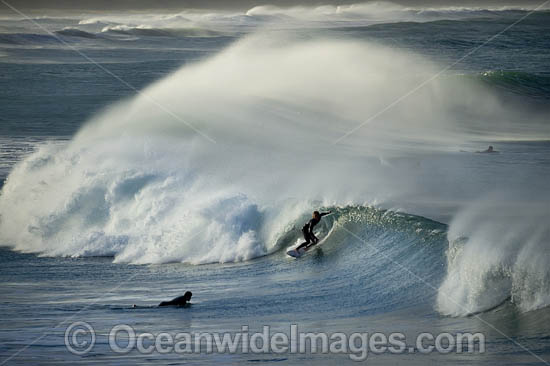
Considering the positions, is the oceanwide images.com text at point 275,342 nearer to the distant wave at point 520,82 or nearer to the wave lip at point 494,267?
the wave lip at point 494,267

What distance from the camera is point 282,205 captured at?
736 inches

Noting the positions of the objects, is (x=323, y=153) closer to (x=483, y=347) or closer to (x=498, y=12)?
(x=483, y=347)

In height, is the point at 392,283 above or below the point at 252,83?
below

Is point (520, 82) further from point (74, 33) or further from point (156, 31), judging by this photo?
point (156, 31)

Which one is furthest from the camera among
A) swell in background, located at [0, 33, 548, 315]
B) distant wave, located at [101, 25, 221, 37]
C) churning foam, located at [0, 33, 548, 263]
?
distant wave, located at [101, 25, 221, 37]

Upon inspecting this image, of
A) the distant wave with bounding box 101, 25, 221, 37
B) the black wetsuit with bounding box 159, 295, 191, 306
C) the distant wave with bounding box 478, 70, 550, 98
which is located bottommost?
the black wetsuit with bounding box 159, 295, 191, 306

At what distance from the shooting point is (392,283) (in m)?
14.1

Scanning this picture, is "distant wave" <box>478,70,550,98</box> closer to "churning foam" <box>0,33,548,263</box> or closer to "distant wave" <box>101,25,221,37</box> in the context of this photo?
"churning foam" <box>0,33,548,263</box>

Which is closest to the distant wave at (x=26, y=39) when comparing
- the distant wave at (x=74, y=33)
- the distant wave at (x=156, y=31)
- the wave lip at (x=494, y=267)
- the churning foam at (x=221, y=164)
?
the distant wave at (x=74, y=33)

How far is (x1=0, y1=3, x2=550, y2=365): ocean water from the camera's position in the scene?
472 inches

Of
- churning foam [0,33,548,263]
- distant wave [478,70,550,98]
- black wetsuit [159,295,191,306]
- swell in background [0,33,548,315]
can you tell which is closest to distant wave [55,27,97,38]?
churning foam [0,33,548,263]

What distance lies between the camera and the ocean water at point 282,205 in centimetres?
1198

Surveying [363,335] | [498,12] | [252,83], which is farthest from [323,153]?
[498,12]

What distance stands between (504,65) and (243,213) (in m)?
31.3
